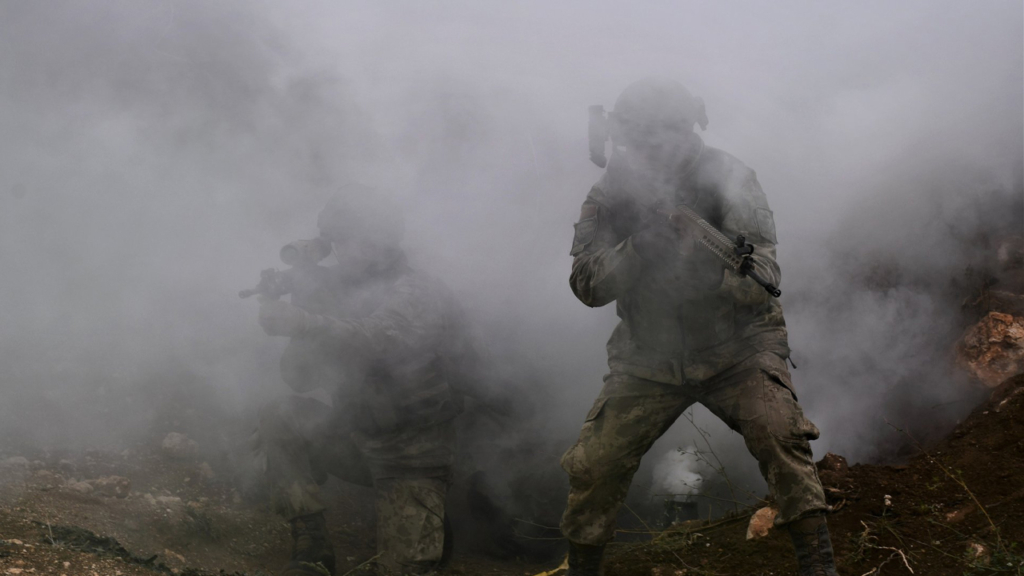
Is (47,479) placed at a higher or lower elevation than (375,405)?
lower

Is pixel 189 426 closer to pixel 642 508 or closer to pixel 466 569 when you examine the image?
pixel 466 569

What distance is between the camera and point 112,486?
4391 mm

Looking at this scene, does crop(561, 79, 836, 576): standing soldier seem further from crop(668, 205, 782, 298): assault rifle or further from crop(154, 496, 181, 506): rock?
crop(154, 496, 181, 506): rock

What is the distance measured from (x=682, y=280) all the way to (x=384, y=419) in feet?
7.22

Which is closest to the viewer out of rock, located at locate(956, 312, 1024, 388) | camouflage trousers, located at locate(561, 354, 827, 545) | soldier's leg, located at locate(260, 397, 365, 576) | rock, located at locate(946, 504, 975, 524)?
camouflage trousers, located at locate(561, 354, 827, 545)

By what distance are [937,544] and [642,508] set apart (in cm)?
265

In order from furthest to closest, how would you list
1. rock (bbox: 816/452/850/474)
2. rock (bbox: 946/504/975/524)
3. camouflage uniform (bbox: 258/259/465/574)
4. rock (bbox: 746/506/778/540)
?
camouflage uniform (bbox: 258/259/465/574), rock (bbox: 816/452/850/474), rock (bbox: 746/506/778/540), rock (bbox: 946/504/975/524)

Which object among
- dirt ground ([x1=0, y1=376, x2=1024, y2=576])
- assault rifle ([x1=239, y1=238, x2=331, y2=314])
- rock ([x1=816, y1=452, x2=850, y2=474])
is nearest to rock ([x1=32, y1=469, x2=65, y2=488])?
dirt ground ([x1=0, y1=376, x2=1024, y2=576])

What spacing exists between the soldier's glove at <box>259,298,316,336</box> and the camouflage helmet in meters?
1.86

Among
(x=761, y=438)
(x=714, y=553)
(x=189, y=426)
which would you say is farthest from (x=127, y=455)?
(x=761, y=438)

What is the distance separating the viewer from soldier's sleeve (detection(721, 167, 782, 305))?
9.76 feet

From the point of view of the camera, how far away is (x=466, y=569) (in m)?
5.01

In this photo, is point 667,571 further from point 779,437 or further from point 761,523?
point 779,437

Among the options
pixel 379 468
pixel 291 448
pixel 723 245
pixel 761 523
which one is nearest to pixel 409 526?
pixel 379 468
